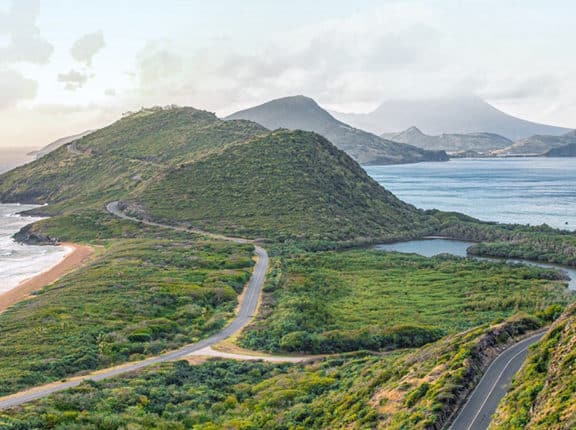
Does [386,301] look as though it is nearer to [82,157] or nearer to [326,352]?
[326,352]

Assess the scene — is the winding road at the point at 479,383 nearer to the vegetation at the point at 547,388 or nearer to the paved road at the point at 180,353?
the paved road at the point at 180,353

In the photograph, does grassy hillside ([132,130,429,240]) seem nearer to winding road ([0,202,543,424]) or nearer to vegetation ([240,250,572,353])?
vegetation ([240,250,572,353])

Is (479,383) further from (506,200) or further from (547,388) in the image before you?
(506,200)

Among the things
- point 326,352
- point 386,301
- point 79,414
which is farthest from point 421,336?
point 79,414

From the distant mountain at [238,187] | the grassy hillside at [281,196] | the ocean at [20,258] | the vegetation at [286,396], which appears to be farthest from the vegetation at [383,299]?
the ocean at [20,258]

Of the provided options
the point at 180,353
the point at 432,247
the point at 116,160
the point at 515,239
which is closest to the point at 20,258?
the point at 180,353

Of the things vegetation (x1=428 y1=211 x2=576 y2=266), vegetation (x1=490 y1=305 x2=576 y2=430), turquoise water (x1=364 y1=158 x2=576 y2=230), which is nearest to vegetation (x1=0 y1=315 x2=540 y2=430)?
vegetation (x1=490 y1=305 x2=576 y2=430)
